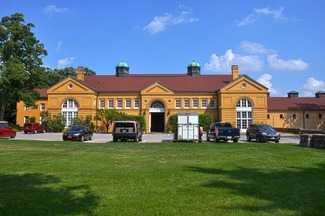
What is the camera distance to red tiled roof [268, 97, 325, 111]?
280 feet

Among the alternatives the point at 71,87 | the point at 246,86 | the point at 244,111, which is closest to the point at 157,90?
the point at 71,87

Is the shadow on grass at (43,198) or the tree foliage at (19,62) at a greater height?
the tree foliage at (19,62)

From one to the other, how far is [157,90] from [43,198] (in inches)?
2670

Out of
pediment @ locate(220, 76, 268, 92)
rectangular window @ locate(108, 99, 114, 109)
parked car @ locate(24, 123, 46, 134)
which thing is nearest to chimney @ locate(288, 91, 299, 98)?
pediment @ locate(220, 76, 268, 92)

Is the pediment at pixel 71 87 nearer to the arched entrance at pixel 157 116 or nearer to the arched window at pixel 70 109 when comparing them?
the arched window at pixel 70 109

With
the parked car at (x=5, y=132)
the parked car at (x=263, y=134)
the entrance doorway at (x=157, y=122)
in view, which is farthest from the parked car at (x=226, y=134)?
the entrance doorway at (x=157, y=122)

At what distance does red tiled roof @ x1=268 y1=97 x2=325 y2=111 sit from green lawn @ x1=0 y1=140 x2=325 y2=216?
2769 inches

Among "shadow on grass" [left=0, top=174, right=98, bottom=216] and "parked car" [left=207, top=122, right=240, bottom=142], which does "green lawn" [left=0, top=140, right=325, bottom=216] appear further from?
"parked car" [left=207, top=122, right=240, bottom=142]

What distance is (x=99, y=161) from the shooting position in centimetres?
1817

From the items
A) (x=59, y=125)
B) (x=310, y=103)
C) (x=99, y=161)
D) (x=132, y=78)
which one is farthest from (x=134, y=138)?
(x=310, y=103)

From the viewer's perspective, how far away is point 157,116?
79438 millimetres

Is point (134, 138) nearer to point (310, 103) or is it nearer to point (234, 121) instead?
point (234, 121)

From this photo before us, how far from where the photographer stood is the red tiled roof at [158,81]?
8038 cm

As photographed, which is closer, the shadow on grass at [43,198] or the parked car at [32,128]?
the shadow on grass at [43,198]
